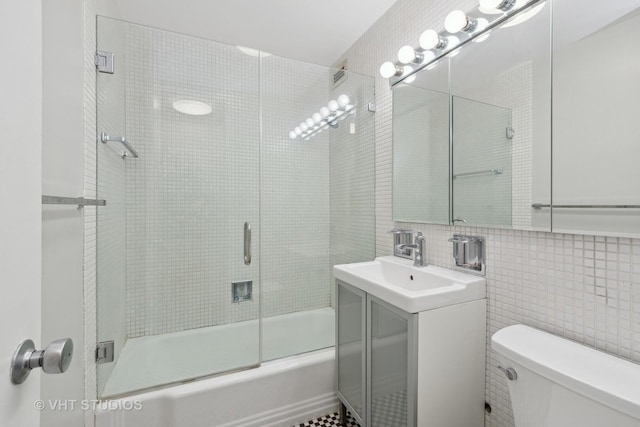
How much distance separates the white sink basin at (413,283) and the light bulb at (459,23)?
1.14m

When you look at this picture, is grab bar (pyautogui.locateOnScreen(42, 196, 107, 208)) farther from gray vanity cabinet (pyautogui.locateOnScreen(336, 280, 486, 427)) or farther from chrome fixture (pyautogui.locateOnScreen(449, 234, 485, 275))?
chrome fixture (pyautogui.locateOnScreen(449, 234, 485, 275))

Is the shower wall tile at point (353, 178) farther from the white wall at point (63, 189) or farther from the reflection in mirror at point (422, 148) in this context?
the white wall at point (63, 189)

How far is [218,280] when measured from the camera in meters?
2.06

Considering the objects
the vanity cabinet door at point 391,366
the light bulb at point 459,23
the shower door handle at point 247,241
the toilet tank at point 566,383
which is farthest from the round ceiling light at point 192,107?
the toilet tank at point 566,383

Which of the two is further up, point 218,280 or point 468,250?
point 468,250

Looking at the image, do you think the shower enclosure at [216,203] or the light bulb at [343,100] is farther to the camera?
the light bulb at [343,100]

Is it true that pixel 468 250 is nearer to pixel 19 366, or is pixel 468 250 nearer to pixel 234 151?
pixel 19 366

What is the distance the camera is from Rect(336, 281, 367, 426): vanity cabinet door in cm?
136

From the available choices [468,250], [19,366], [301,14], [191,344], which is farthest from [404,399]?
[301,14]

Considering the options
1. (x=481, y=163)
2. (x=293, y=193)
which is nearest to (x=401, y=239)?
(x=481, y=163)

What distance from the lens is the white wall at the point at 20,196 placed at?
383mm

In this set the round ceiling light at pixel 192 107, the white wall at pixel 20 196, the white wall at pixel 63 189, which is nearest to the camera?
the white wall at pixel 20 196

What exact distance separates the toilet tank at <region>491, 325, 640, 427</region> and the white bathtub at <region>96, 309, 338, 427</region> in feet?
3.47

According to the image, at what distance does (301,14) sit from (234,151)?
40.2 inches
